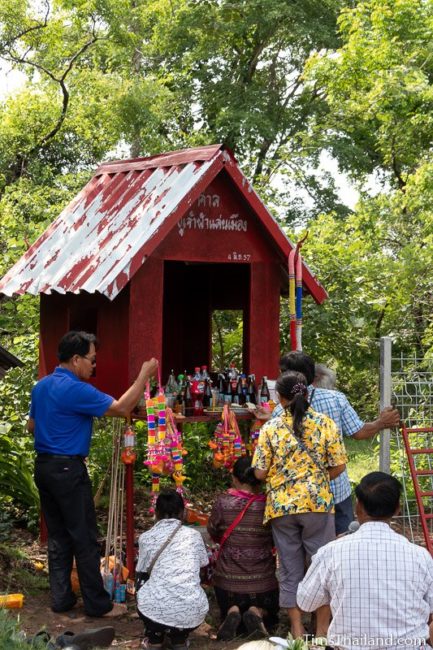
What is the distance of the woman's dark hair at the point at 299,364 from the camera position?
20.4ft

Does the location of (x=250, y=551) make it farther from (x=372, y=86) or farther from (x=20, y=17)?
(x=20, y=17)

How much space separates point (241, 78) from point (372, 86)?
900cm

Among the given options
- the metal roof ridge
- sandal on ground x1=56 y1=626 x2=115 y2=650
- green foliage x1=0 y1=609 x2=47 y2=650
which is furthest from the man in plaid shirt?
green foliage x1=0 y1=609 x2=47 y2=650

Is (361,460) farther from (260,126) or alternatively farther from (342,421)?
(260,126)

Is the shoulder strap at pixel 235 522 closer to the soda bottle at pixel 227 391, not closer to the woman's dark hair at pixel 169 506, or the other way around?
the woman's dark hair at pixel 169 506

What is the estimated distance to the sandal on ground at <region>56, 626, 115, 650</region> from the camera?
5.36m

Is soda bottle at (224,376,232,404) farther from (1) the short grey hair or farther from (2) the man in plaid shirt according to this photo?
(2) the man in plaid shirt

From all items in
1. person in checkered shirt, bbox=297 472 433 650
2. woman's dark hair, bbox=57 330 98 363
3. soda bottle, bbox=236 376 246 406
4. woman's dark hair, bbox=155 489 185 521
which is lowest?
person in checkered shirt, bbox=297 472 433 650

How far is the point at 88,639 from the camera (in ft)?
18.5

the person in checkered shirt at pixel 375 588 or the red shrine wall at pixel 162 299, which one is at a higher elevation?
the red shrine wall at pixel 162 299

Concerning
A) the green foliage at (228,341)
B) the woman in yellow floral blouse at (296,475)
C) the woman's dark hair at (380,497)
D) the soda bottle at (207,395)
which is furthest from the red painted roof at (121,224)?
the green foliage at (228,341)

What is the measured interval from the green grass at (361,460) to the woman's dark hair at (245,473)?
5.94 m

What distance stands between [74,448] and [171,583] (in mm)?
1361

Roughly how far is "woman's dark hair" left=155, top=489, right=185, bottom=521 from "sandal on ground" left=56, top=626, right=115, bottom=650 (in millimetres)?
826
